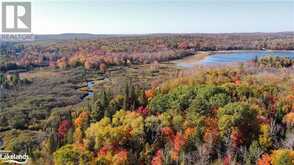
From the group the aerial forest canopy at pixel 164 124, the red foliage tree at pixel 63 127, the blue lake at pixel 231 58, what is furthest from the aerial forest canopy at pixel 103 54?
the red foliage tree at pixel 63 127

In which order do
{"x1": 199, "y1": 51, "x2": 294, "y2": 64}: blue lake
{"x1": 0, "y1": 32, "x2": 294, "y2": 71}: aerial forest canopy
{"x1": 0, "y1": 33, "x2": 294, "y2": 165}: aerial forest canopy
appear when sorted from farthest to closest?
{"x1": 0, "y1": 32, "x2": 294, "y2": 71}: aerial forest canopy, {"x1": 199, "y1": 51, "x2": 294, "y2": 64}: blue lake, {"x1": 0, "y1": 33, "x2": 294, "y2": 165}: aerial forest canopy

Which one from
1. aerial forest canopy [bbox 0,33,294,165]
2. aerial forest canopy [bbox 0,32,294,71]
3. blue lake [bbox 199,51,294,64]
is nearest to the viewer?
aerial forest canopy [bbox 0,33,294,165]

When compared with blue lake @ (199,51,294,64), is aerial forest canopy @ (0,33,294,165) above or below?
below

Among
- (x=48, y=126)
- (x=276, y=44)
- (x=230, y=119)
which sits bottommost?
(x=48, y=126)

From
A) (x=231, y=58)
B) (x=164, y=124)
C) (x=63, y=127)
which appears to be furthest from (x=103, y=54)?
(x=164, y=124)

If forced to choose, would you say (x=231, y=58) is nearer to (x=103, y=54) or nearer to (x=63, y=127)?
(x=103, y=54)

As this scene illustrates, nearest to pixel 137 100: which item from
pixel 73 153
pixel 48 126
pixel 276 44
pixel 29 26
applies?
pixel 48 126

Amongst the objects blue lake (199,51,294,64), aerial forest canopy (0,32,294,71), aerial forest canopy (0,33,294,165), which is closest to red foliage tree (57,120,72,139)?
aerial forest canopy (0,33,294,165)

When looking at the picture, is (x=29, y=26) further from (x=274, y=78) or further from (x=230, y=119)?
(x=274, y=78)

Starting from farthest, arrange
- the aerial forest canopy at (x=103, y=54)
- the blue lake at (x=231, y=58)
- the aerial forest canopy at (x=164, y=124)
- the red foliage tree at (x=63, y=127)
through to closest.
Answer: the aerial forest canopy at (x=103, y=54) < the blue lake at (x=231, y=58) < the red foliage tree at (x=63, y=127) < the aerial forest canopy at (x=164, y=124)

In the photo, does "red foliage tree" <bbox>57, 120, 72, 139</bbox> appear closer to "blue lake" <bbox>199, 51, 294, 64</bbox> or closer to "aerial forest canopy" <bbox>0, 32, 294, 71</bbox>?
"aerial forest canopy" <bbox>0, 32, 294, 71</bbox>

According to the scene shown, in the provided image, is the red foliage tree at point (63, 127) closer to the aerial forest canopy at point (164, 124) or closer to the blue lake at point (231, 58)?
the aerial forest canopy at point (164, 124)
